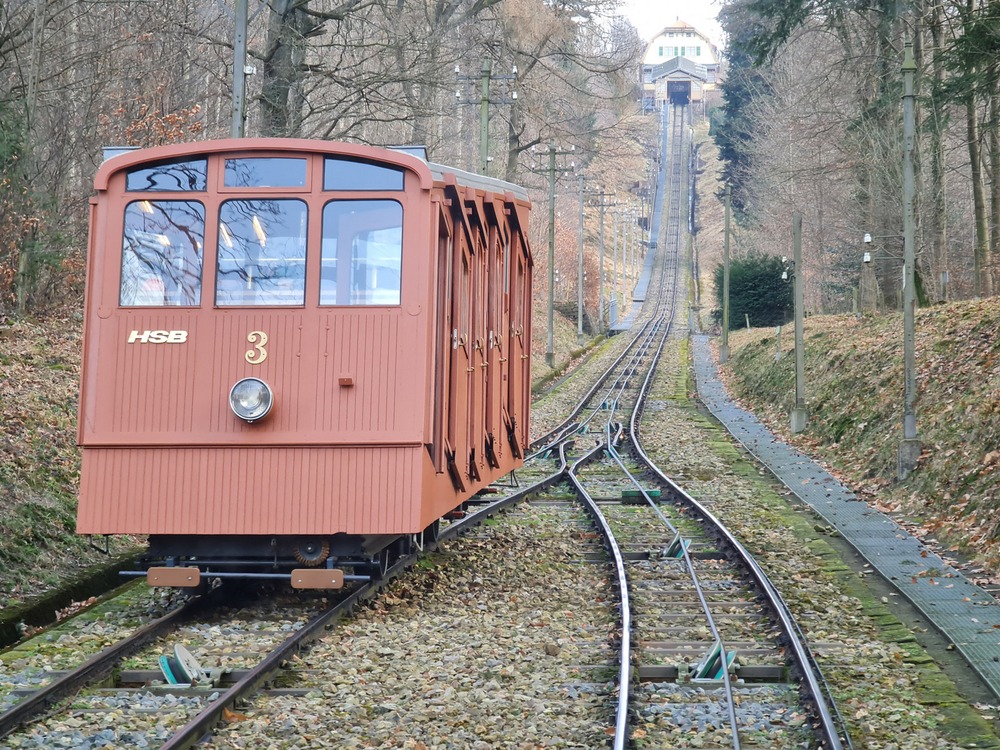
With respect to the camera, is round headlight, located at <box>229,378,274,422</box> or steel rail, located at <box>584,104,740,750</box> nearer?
steel rail, located at <box>584,104,740,750</box>

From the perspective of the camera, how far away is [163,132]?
20.0m

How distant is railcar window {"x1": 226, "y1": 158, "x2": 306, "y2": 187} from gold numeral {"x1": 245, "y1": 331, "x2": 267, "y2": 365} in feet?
3.99

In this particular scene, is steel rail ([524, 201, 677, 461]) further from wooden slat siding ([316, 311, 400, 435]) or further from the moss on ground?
wooden slat siding ([316, 311, 400, 435])

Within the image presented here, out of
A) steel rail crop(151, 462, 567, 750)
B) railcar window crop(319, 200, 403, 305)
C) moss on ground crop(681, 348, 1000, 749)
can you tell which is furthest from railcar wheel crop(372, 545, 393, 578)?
moss on ground crop(681, 348, 1000, 749)

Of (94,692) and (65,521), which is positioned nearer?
(94,692)

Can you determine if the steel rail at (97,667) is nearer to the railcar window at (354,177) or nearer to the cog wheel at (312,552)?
the cog wheel at (312,552)

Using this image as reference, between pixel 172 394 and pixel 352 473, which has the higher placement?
pixel 172 394

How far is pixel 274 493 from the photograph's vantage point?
808cm

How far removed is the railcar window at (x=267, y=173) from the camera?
8422mm

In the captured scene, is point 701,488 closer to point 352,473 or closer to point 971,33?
point 971,33

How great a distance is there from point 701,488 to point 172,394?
1024cm

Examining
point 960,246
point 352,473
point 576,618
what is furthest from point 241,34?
point 960,246

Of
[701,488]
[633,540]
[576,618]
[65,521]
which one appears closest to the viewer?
[576,618]

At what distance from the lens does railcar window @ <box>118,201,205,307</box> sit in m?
8.34
